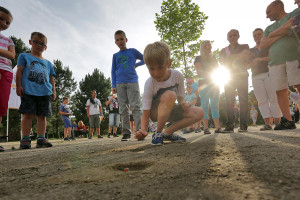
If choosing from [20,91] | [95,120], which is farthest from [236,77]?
[95,120]

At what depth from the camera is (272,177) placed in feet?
2.77

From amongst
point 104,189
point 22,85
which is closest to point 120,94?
point 22,85

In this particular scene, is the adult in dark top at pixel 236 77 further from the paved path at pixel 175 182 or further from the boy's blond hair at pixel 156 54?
the paved path at pixel 175 182

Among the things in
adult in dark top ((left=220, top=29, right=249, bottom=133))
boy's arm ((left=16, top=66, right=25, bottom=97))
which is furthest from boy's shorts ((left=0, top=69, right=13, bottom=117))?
adult in dark top ((left=220, top=29, right=249, bottom=133))

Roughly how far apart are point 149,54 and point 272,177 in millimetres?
1667

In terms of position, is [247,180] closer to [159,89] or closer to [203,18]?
[159,89]

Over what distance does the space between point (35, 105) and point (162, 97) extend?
2363mm

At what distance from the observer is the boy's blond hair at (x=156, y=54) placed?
216 centimetres

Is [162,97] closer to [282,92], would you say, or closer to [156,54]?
[156,54]

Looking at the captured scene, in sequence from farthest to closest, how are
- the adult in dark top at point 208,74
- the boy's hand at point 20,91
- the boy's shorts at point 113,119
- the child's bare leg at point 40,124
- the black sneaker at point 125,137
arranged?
the boy's shorts at point 113,119 → the adult in dark top at point 208,74 → the black sneaker at point 125,137 → the child's bare leg at point 40,124 → the boy's hand at point 20,91

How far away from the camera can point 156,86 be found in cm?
245

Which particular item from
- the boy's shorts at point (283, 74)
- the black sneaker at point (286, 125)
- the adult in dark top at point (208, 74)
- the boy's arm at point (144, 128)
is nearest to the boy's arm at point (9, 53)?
the boy's arm at point (144, 128)

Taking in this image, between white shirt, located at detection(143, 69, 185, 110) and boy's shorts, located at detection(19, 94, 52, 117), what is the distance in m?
2.06

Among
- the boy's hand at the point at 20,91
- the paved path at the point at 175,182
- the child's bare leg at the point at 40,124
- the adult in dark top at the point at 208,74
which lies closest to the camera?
the paved path at the point at 175,182
